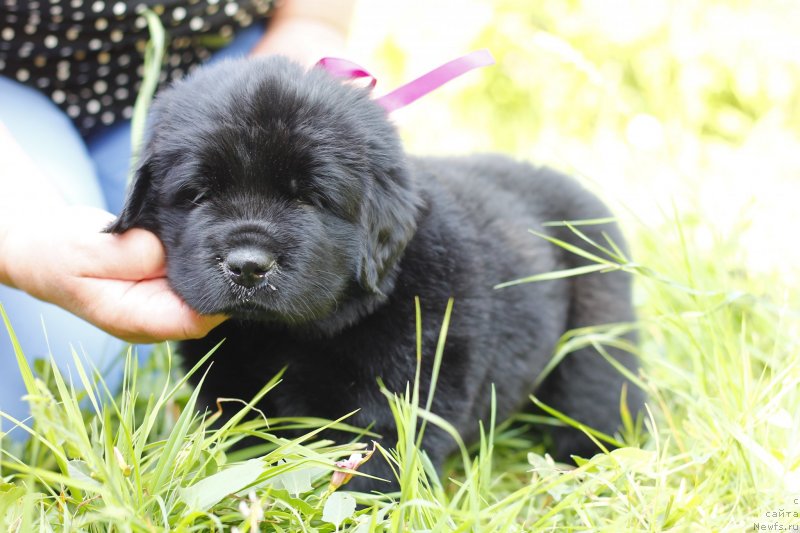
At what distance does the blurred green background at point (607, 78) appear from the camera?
4914 millimetres

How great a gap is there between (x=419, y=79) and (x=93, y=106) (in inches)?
61.1

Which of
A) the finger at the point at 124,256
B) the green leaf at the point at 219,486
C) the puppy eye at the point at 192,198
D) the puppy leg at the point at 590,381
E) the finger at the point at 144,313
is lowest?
the puppy leg at the point at 590,381

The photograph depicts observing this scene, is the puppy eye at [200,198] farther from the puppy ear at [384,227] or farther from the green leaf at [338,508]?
the green leaf at [338,508]

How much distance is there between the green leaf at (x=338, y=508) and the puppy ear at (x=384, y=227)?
47 centimetres

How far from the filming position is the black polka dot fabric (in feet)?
8.74

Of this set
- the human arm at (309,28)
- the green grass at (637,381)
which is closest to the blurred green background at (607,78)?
the green grass at (637,381)

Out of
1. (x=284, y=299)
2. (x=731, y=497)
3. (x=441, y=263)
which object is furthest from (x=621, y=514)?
(x=284, y=299)

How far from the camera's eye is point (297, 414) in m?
1.96

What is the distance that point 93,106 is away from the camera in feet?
9.93

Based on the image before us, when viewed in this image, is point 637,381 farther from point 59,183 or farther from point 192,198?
point 59,183

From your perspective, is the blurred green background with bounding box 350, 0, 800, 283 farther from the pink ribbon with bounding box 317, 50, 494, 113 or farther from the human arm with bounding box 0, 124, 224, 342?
the human arm with bounding box 0, 124, 224, 342

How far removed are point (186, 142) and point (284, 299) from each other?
42cm

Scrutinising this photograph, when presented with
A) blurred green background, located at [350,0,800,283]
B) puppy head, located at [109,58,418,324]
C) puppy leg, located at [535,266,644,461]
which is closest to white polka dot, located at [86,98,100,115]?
puppy head, located at [109,58,418,324]

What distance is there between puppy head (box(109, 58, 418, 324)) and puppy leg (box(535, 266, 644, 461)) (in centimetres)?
92
